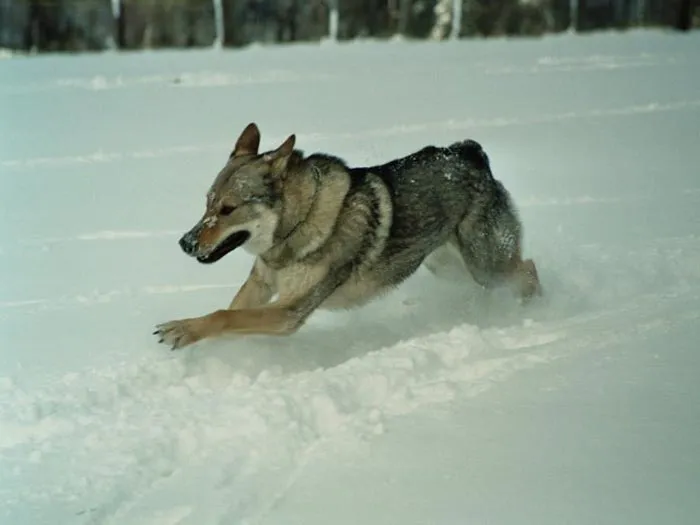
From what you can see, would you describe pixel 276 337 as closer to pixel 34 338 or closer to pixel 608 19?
pixel 34 338

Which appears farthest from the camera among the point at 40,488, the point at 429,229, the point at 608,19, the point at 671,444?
the point at 608,19

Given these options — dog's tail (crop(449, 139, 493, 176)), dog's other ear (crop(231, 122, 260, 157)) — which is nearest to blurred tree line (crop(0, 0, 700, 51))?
dog's tail (crop(449, 139, 493, 176))

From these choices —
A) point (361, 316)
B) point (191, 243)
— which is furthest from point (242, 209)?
point (361, 316)

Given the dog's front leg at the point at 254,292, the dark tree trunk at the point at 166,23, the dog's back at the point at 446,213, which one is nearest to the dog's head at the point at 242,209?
the dog's front leg at the point at 254,292

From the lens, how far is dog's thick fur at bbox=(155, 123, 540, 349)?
3518 mm

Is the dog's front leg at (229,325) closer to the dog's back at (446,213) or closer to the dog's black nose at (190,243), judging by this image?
the dog's black nose at (190,243)

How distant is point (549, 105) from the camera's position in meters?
6.61

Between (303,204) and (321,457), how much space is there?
1.30 m

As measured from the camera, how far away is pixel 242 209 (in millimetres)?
3518

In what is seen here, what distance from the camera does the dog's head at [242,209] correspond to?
3436 millimetres

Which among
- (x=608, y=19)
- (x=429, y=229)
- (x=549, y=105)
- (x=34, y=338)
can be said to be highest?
(x=608, y=19)

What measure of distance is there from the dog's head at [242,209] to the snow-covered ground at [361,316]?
45 cm

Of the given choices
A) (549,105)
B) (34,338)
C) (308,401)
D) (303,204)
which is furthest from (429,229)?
(549,105)

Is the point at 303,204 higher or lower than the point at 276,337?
higher
